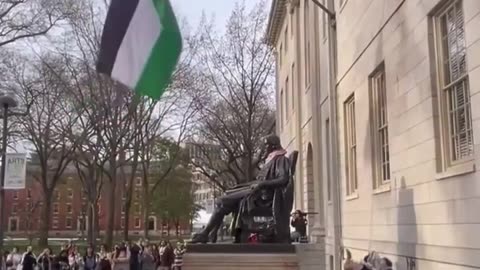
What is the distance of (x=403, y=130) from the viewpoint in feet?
33.8

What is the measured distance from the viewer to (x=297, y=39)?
2678cm

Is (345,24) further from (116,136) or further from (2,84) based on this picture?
(2,84)

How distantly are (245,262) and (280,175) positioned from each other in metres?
1.79

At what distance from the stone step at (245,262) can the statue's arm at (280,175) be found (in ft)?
4.34

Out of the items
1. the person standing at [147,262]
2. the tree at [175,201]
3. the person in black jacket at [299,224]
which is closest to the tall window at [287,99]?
the person standing at [147,262]

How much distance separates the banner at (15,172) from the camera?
12.9 m

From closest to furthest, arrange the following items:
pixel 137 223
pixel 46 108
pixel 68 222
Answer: pixel 46 108 < pixel 68 222 < pixel 137 223

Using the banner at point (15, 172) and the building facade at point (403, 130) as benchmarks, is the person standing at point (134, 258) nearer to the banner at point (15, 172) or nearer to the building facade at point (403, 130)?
the building facade at point (403, 130)

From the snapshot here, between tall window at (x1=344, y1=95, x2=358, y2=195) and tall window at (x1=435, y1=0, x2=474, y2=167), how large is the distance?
6.07 metres

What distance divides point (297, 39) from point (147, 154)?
19.9 metres

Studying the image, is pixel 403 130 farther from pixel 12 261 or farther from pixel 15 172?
pixel 12 261

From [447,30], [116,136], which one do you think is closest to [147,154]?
[116,136]

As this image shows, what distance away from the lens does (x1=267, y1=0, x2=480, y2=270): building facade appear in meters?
7.81

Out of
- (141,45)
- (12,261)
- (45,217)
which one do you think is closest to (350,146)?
(141,45)
